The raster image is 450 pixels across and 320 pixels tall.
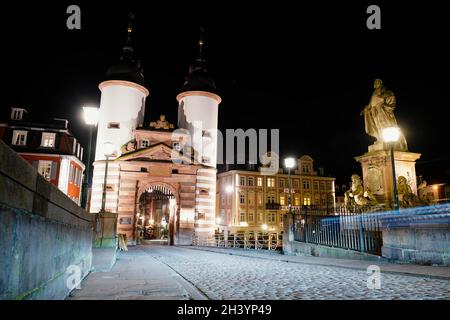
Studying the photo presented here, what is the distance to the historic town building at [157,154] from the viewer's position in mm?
35781

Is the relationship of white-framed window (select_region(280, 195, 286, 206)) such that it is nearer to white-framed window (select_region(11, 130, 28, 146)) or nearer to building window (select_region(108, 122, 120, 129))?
building window (select_region(108, 122, 120, 129))

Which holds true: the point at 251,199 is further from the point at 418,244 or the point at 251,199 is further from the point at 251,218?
the point at 418,244

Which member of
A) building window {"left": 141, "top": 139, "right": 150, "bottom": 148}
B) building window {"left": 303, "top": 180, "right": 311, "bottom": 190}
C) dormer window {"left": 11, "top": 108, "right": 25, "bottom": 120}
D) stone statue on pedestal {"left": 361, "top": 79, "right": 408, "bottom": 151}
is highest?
dormer window {"left": 11, "top": 108, "right": 25, "bottom": 120}

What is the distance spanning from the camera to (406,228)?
37.8ft

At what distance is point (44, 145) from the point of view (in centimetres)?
3881

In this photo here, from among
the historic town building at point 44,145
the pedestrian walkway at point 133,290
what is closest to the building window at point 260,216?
the historic town building at point 44,145

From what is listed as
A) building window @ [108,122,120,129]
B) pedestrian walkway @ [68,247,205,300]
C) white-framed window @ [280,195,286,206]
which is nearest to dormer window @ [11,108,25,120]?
building window @ [108,122,120,129]

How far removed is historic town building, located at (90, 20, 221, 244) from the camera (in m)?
35.8

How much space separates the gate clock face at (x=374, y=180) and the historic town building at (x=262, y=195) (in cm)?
4071

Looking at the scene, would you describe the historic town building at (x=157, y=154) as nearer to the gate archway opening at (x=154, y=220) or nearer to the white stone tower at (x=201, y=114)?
the white stone tower at (x=201, y=114)

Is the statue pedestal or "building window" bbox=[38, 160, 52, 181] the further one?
"building window" bbox=[38, 160, 52, 181]

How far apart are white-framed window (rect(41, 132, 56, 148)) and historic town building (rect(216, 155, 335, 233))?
28.2 m

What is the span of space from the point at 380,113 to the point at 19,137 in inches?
1457
